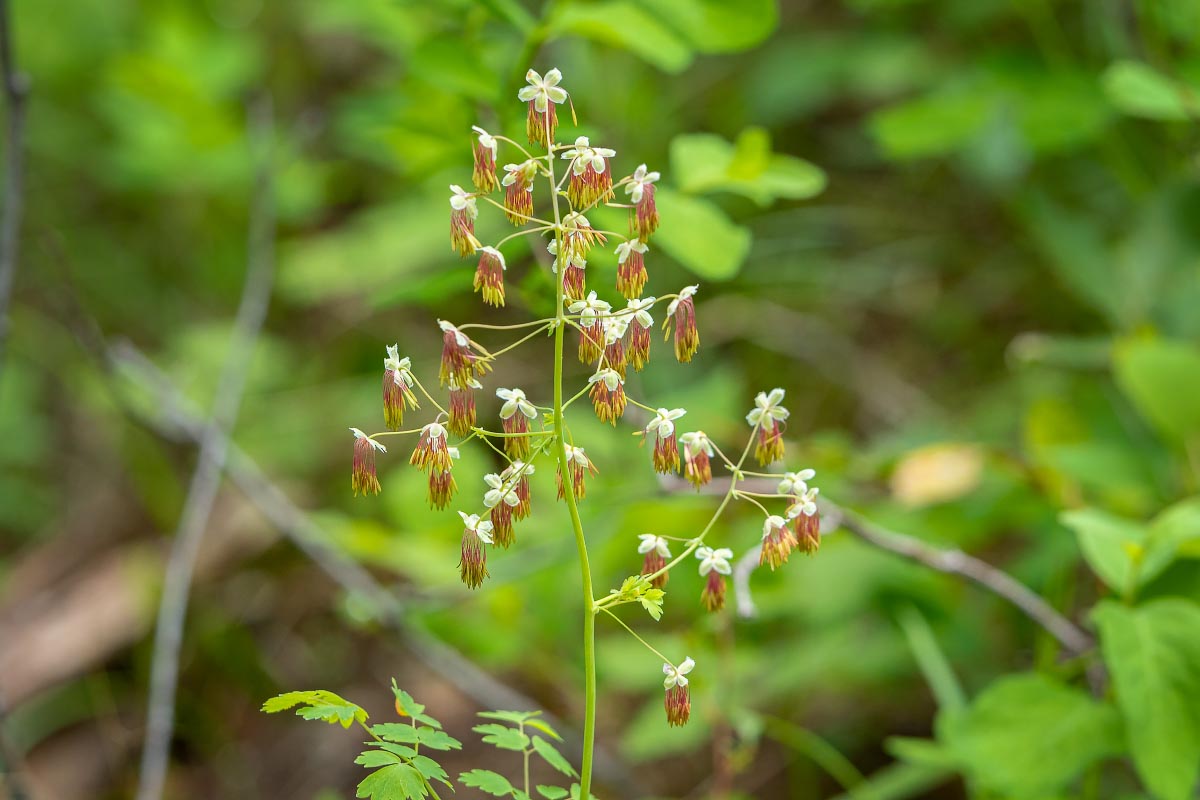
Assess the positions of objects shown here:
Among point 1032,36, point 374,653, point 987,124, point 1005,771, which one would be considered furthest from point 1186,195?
point 374,653

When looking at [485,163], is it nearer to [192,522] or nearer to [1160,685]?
[1160,685]

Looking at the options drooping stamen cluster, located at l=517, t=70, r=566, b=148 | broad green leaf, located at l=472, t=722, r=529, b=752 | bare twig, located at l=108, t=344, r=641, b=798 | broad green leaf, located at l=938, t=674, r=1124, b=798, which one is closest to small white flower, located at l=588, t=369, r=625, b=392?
drooping stamen cluster, located at l=517, t=70, r=566, b=148

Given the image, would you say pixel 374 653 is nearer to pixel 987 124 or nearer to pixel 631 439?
pixel 631 439

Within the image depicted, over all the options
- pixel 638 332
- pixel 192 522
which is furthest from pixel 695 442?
pixel 192 522

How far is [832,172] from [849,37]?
453mm

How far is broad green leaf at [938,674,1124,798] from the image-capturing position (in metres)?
1.28

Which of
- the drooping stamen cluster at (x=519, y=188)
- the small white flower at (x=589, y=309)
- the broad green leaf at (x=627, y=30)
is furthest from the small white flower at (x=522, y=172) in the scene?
the broad green leaf at (x=627, y=30)

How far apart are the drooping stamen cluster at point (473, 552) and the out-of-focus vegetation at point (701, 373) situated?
529 mm

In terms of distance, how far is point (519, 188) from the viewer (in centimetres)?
88

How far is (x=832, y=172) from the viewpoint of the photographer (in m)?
3.59

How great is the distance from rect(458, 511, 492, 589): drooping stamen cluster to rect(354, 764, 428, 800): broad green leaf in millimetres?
174

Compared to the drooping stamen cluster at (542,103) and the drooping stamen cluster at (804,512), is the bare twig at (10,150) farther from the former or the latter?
the drooping stamen cluster at (804,512)

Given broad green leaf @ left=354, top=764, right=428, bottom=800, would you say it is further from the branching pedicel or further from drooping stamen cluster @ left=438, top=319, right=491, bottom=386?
drooping stamen cluster @ left=438, top=319, right=491, bottom=386

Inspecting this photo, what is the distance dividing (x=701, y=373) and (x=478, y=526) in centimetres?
234
